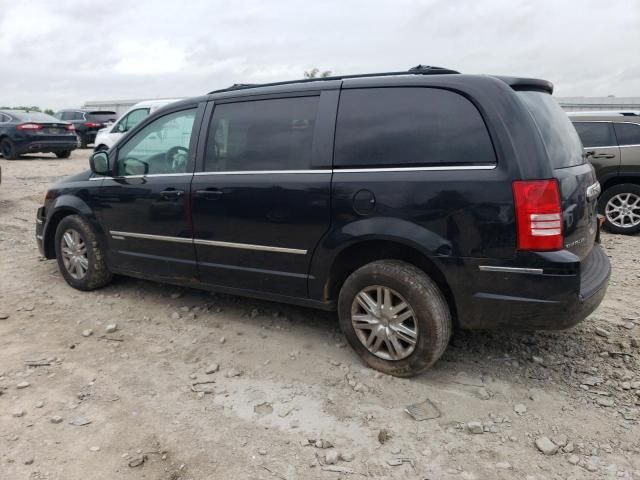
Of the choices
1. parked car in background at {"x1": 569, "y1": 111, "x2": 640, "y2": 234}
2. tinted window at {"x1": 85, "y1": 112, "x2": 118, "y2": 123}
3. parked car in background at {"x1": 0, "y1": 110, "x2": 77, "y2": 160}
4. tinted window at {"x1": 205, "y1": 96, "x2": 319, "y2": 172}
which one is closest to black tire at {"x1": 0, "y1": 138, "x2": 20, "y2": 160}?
parked car in background at {"x1": 0, "y1": 110, "x2": 77, "y2": 160}

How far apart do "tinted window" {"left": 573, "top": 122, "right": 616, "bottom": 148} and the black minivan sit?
4.71 meters

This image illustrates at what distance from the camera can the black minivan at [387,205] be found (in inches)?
111

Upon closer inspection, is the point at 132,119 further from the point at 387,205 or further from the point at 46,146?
the point at 387,205

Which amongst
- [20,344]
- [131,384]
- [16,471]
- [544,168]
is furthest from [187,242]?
[544,168]

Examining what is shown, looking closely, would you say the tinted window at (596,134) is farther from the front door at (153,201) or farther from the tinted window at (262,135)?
the front door at (153,201)

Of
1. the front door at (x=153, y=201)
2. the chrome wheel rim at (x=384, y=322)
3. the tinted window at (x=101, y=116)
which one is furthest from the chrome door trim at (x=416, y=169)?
the tinted window at (x=101, y=116)

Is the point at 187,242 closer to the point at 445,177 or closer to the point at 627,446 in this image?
the point at 445,177

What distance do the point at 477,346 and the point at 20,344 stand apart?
11.2ft

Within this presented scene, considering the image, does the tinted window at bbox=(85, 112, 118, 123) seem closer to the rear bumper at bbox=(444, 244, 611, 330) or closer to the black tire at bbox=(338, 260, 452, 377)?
the black tire at bbox=(338, 260, 452, 377)

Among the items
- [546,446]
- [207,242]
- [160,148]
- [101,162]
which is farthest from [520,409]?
[101,162]

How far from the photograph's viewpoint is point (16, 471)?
2492 mm

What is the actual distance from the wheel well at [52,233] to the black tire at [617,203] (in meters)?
6.97

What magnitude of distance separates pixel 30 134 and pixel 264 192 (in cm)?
1415

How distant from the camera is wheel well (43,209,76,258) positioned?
5.04 metres
